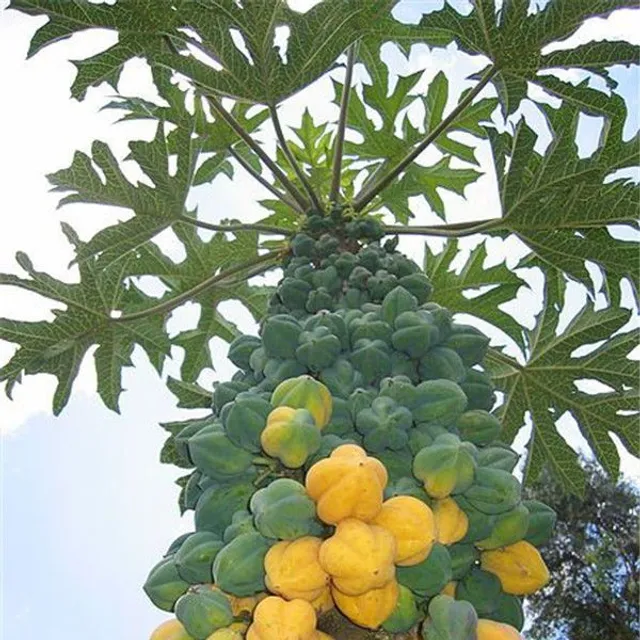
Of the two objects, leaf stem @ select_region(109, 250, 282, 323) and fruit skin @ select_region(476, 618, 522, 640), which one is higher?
leaf stem @ select_region(109, 250, 282, 323)

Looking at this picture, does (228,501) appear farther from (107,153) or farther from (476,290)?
(476,290)

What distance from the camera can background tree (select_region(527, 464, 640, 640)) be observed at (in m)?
8.66

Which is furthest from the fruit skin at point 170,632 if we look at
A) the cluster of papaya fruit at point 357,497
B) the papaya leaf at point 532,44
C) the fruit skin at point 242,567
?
the papaya leaf at point 532,44

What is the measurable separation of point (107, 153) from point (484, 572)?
1.91 metres

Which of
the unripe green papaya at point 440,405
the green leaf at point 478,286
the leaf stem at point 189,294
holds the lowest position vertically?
the unripe green papaya at point 440,405

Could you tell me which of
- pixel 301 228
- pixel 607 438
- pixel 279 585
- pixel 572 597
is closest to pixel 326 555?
pixel 279 585

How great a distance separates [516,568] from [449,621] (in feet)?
0.94

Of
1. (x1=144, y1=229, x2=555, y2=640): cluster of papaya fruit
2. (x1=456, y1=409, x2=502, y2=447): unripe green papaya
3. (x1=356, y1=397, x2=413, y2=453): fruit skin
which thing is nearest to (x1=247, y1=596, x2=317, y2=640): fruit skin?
(x1=144, y1=229, x2=555, y2=640): cluster of papaya fruit

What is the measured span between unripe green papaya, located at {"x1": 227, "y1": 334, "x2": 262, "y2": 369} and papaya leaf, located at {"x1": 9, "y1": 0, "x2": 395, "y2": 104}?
0.96 meters

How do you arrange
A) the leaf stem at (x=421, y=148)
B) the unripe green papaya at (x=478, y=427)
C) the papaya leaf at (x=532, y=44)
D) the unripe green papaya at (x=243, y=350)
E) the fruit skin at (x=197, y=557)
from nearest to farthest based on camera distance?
1. the fruit skin at (x=197, y=557)
2. the unripe green papaya at (x=478, y=427)
3. the unripe green papaya at (x=243, y=350)
4. the papaya leaf at (x=532, y=44)
5. the leaf stem at (x=421, y=148)

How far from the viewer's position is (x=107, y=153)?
9.16 ft

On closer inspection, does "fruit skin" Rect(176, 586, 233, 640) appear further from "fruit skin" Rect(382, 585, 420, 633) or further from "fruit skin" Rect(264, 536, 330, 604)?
"fruit skin" Rect(382, 585, 420, 633)

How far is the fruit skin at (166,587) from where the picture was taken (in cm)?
151

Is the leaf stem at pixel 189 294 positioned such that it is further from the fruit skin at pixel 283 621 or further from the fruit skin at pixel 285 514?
the fruit skin at pixel 283 621
